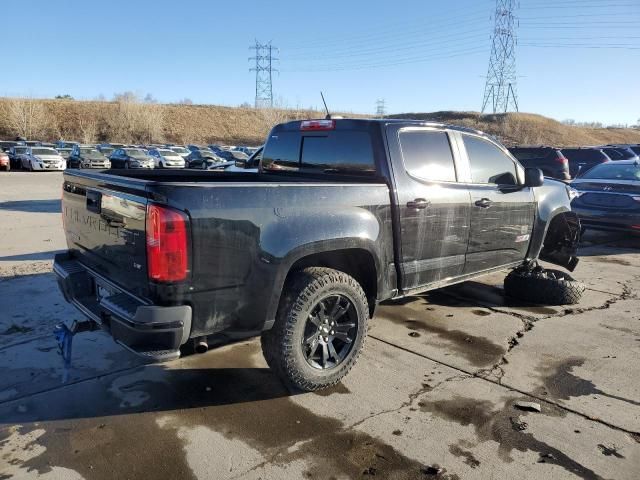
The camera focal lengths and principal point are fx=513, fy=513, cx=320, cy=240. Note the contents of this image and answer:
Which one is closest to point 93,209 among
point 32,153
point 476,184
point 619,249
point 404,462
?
point 404,462

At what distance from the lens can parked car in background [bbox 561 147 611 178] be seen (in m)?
17.7

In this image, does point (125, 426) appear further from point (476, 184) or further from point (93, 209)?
point (476, 184)

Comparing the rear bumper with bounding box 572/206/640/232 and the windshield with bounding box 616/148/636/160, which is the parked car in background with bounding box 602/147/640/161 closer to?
the windshield with bounding box 616/148/636/160

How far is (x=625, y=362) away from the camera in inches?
172

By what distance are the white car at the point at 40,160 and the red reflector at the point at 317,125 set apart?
101ft

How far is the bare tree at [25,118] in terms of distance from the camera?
2463 inches

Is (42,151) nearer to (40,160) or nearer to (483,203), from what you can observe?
(40,160)

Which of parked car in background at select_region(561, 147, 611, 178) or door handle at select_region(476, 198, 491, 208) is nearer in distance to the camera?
door handle at select_region(476, 198, 491, 208)

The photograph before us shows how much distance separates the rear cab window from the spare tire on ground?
9.56ft

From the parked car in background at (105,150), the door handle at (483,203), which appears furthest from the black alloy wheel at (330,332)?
the parked car in background at (105,150)

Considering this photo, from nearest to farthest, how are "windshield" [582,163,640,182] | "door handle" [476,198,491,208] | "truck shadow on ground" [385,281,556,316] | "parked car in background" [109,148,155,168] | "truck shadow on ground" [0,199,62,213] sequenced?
"door handle" [476,198,491,208] → "truck shadow on ground" [385,281,556,316] → "windshield" [582,163,640,182] → "truck shadow on ground" [0,199,62,213] → "parked car in background" [109,148,155,168]

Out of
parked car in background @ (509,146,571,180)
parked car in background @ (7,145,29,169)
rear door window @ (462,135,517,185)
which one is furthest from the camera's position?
parked car in background @ (7,145,29,169)

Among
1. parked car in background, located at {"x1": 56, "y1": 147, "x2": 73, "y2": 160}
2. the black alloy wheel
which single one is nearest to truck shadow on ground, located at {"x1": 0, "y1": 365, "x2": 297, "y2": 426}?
the black alloy wheel

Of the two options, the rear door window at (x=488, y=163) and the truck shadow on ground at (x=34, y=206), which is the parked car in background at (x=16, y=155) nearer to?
the truck shadow on ground at (x=34, y=206)
